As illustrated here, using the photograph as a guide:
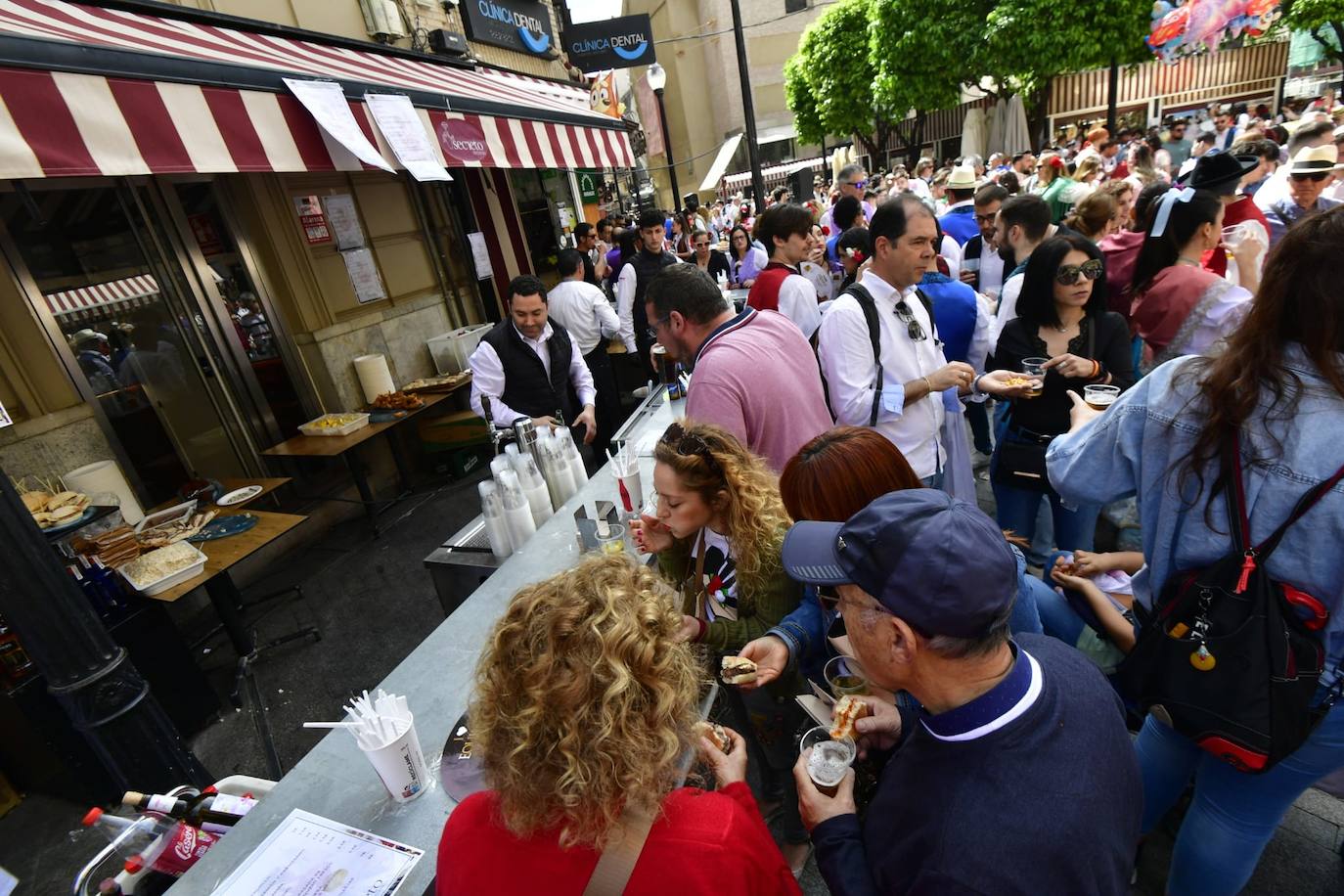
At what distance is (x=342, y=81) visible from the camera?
4.25 metres

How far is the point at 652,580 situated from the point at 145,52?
3.79 meters

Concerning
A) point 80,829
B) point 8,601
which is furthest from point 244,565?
point 8,601

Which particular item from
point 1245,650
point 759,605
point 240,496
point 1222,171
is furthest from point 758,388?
point 240,496

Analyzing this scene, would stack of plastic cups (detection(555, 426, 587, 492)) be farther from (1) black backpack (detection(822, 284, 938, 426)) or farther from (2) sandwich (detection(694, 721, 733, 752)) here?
(2) sandwich (detection(694, 721, 733, 752))

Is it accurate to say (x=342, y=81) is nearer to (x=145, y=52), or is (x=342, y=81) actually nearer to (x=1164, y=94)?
(x=145, y=52)

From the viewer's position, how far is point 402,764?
5.24ft

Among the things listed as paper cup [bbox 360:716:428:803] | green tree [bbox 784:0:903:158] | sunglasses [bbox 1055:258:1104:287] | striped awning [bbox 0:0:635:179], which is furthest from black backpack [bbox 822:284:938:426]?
green tree [bbox 784:0:903:158]

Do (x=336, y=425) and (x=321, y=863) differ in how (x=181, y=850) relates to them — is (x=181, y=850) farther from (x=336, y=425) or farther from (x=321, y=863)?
(x=336, y=425)

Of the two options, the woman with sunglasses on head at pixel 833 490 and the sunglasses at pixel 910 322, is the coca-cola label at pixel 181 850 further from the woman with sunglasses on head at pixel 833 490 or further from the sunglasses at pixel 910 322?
the sunglasses at pixel 910 322

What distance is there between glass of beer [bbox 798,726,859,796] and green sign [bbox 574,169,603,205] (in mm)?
13727

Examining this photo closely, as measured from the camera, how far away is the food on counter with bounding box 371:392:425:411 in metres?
6.04

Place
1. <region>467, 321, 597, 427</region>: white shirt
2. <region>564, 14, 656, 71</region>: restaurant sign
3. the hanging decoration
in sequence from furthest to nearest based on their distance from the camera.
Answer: the hanging decoration → <region>564, 14, 656, 71</region>: restaurant sign → <region>467, 321, 597, 427</region>: white shirt

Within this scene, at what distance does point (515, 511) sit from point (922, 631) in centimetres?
209

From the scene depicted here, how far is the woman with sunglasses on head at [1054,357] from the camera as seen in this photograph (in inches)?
118
